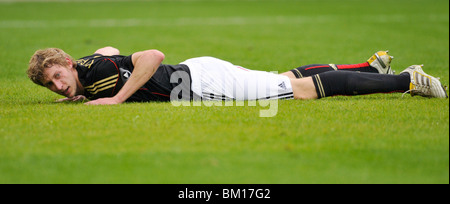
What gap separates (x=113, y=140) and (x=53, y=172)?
2.31 feet

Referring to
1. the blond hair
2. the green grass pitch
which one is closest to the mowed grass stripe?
the green grass pitch

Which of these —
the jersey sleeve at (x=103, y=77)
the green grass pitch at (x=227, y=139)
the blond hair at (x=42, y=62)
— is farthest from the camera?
the jersey sleeve at (x=103, y=77)

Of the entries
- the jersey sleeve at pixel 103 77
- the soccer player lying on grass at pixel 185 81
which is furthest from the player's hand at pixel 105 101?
the jersey sleeve at pixel 103 77

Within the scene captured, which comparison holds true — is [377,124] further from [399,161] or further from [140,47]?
[140,47]

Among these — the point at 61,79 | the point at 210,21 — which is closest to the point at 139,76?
the point at 61,79

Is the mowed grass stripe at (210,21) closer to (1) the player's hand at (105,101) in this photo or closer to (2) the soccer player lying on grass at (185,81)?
(2) the soccer player lying on grass at (185,81)

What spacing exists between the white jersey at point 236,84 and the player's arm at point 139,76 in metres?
0.47

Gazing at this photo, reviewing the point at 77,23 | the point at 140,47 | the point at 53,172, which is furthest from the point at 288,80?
the point at 77,23

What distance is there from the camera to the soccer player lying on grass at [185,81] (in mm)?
5480

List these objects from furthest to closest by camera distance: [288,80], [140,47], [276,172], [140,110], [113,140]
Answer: [140,47] → [288,80] → [140,110] → [113,140] → [276,172]

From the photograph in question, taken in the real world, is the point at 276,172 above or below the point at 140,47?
below

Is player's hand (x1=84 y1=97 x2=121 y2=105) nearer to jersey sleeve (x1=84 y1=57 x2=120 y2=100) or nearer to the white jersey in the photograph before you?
jersey sleeve (x1=84 y1=57 x2=120 y2=100)

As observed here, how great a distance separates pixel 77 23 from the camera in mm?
15914
